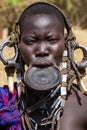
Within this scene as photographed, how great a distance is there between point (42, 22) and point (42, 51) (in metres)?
0.17

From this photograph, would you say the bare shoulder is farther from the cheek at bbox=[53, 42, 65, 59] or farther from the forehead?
the forehead

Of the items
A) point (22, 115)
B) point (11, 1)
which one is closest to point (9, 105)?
point (22, 115)

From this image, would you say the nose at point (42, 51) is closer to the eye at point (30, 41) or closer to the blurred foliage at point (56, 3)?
the eye at point (30, 41)

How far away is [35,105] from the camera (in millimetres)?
3359

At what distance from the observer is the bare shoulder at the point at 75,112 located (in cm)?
347

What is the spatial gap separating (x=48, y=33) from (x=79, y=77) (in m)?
0.40

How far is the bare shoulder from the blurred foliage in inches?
171

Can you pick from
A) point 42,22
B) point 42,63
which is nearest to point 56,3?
point 42,22

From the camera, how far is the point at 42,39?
3205 millimetres

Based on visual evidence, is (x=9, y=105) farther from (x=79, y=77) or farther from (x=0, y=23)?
(x=0, y=23)

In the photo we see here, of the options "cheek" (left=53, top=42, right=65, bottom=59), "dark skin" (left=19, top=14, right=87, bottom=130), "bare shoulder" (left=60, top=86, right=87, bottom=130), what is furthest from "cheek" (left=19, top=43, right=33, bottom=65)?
"bare shoulder" (left=60, top=86, right=87, bottom=130)

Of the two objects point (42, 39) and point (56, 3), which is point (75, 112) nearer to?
point (42, 39)

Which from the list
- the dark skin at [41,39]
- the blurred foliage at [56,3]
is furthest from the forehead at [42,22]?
the blurred foliage at [56,3]

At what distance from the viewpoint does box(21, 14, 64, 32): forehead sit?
322cm
